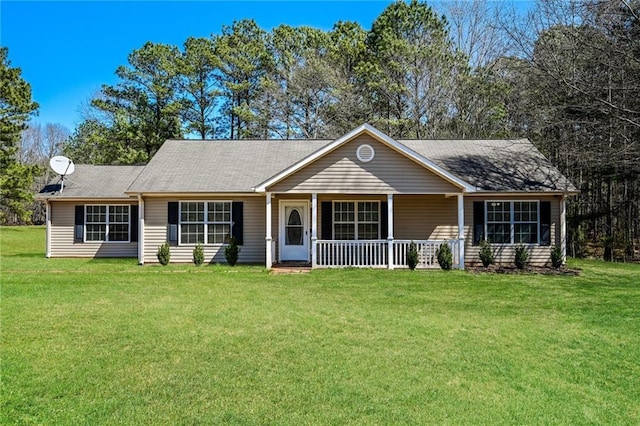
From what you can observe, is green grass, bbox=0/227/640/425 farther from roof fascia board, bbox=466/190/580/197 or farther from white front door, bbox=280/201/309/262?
white front door, bbox=280/201/309/262

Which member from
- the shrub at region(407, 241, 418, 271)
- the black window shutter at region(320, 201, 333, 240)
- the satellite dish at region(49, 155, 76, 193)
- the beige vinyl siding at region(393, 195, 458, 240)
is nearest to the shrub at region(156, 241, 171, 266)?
the black window shutter at region(320, 201, 333, 240)

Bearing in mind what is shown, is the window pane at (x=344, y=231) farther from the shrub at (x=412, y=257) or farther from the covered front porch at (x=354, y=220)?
the shrub at (x=412, y=257)

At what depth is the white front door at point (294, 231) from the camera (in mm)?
14688

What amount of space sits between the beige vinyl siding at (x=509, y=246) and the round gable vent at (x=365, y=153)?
3729mm

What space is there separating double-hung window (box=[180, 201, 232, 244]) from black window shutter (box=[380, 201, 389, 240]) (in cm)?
497

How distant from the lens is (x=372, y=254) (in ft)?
44.2

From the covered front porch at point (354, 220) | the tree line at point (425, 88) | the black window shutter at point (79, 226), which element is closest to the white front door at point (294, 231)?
the covered front porch at point (354, 220)

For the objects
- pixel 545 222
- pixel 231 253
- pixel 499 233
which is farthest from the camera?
pixel 499 233

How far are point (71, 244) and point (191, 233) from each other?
16.7ft

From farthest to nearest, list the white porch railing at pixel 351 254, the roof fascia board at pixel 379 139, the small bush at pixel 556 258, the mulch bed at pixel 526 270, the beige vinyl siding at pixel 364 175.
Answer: the small bush at pixel 556 258, the white porch railing at pixel 351 254, the beige vinyl siding at pixel 364 175, the roof fascia board at pixel 379 139, the mulch bed at pixel 526 270

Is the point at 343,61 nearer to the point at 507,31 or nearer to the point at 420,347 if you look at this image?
the point at 507,31

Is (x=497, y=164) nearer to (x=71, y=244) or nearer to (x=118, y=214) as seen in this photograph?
(x=118, y=214)

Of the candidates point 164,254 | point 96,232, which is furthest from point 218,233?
point 96,232

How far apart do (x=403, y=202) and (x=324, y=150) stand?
138 inches
